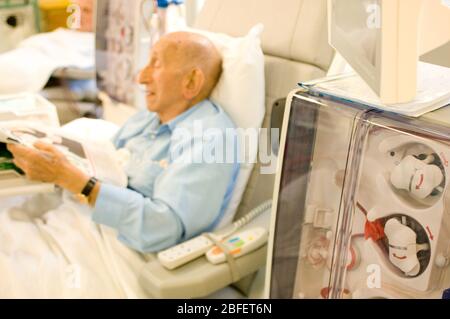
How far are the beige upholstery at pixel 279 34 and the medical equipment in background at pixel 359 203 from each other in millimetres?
97

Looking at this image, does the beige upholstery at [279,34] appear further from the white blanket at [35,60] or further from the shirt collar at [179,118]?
the white blanket at [35,60]

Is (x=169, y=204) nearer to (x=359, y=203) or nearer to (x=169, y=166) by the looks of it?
(x=169, y=166)

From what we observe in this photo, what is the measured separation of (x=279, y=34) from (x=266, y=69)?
87mm

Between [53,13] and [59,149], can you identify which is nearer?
[53,13]

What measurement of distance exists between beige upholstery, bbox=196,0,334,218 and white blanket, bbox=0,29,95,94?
0.30 meters

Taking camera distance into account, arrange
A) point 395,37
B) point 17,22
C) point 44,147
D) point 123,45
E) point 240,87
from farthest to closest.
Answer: point 240,87 < point 123,45 < point 44,147 < point 17,22 < point 395,37

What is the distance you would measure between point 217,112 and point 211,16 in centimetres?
20

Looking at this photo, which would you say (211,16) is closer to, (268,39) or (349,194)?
(268,39)

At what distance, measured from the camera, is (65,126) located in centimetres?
84

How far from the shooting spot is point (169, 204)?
101cm

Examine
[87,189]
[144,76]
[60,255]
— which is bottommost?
[60,255]

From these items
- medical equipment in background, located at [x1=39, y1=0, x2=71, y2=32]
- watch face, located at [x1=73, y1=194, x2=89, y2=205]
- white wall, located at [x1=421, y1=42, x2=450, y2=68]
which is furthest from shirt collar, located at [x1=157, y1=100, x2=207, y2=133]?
white wall, located at [x1=421, y1=42, x2=450, y2=68]

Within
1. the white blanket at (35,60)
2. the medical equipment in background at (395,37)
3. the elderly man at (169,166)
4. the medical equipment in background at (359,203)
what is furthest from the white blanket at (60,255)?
the medical equipment in background at (395,37)

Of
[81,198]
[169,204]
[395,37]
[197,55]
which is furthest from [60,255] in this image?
[395,37]
